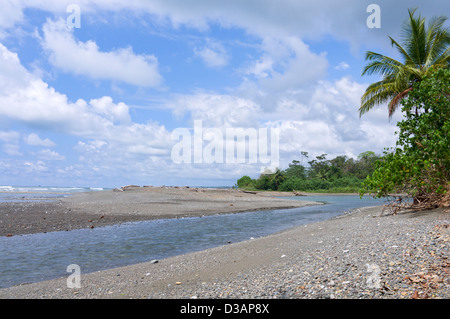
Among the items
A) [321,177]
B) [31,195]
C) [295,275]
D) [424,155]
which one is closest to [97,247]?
[295,275]

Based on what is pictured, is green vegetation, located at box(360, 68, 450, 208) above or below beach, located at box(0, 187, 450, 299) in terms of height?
above

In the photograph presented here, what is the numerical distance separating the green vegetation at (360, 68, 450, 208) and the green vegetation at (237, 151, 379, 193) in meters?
71.8

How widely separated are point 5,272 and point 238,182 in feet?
316

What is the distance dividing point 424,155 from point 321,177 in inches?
3462

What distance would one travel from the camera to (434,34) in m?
20.1

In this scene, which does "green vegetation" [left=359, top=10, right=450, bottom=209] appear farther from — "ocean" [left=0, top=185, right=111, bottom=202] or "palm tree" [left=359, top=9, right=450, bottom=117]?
"ocean" [left=0, top=185, right=111, bottom=202]

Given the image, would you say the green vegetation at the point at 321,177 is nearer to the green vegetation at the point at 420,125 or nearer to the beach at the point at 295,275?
the green vegetation at the point at 420,125

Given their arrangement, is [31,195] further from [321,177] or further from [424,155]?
Result: [321,177]

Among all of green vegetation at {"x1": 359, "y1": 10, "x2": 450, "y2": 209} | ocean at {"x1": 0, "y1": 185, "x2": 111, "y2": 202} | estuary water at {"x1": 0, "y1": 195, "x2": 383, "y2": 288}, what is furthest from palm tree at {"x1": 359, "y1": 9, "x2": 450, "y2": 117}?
ocean at {"x1": 0, "y1": 185, "x2": 111, "y2": 202}

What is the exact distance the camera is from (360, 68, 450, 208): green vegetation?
523 inches

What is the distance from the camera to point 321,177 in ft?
326
